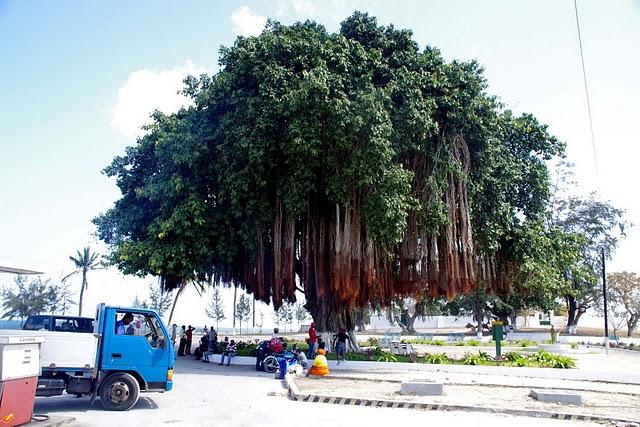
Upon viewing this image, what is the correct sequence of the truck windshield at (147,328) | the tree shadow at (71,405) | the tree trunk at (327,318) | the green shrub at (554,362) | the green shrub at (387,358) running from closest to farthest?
the tree shadow at (71,405), the truck windshield at (147,328), the green shrub at (554,362), the green shrub at (387,358), the tree trunk at (327,318)

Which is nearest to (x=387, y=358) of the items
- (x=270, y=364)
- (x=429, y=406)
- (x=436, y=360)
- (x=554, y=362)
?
(x=436, y=360)

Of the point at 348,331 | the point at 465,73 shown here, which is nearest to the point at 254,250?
the point at 348,331

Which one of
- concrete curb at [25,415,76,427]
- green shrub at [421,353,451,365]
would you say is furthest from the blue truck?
green shrub at [421,353,451,365]

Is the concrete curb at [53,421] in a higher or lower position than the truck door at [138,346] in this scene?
lower

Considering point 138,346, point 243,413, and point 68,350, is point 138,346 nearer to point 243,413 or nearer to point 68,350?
point 68,350

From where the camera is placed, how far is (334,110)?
17.5 m

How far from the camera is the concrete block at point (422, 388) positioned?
12.8 m

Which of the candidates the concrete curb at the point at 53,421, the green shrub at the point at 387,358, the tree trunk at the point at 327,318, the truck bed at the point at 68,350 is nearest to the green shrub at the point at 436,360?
the green shrub at the point at 387,358

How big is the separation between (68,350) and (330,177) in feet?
36.1

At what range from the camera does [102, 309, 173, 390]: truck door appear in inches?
420

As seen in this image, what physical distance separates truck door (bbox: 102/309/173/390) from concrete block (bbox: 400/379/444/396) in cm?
576

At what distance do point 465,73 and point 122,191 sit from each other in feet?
50.1

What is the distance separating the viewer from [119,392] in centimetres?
1057

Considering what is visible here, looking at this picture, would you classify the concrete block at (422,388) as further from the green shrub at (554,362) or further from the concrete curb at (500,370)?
the green shrub at (554,362)
